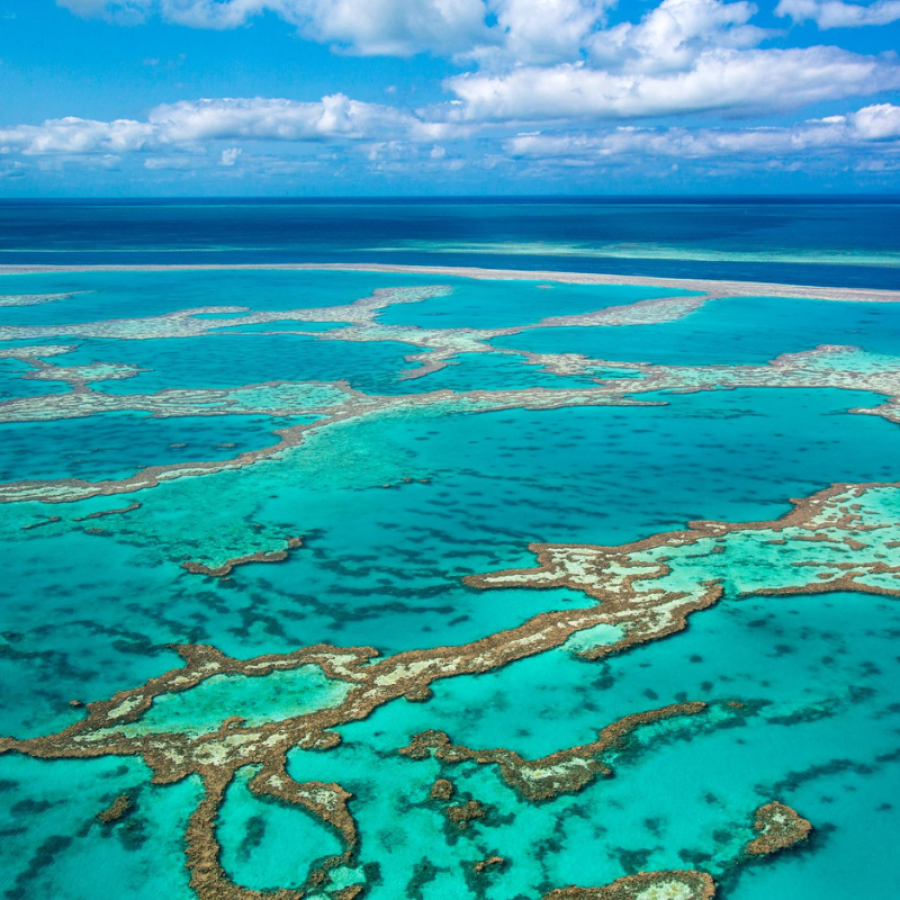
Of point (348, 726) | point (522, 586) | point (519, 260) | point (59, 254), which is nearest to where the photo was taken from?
point (348, 726)

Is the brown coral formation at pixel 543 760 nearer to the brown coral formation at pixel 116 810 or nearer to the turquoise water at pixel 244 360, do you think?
the brown coral formation at pixel 116 810

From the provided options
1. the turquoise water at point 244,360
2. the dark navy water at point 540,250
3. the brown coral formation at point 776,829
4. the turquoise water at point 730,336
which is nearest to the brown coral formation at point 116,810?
the brown coral formation at point 776,829

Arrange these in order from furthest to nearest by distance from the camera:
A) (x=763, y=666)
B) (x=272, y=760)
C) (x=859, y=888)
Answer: (x=763, y=666)
(x=272, y=760)
(x=859, y=888)

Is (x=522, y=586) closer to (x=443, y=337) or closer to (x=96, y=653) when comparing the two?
(x=96, y=653)

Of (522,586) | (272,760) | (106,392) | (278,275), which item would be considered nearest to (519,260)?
(278,275)

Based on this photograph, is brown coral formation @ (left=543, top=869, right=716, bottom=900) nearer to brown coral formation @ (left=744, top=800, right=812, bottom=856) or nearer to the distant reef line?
brown coral formation @ (left=744, top=800, right=812, bottom=856)

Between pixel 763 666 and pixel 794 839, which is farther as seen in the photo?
pixel 763 666

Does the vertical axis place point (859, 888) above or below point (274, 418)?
below
